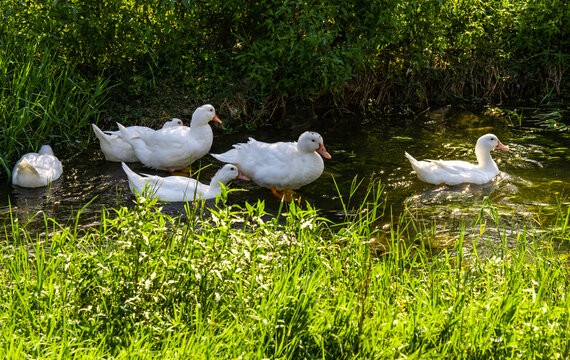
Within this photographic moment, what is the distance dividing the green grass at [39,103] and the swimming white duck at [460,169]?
3.73 metres

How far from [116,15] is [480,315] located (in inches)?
238

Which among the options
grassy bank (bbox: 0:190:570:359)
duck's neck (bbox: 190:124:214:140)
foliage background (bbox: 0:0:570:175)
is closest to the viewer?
grassy bank (bbox: 0:190:570:359)

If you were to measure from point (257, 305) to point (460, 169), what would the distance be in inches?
155

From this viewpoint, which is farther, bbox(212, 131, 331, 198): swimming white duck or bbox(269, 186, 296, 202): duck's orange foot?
bbox(269, 186, 296, 202): duck's orange foot

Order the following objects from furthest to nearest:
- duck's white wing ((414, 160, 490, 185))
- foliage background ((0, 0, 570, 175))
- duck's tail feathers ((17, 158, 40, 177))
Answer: foliage background ((0, 0, 570, 175)), duck's white wing ((414, 160, 490, 185)), duck's tail feathers ((17, 158, 40, 177))

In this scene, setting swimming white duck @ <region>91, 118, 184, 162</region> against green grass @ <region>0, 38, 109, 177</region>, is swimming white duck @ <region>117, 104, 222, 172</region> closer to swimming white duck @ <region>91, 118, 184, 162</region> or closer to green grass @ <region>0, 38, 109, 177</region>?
swimming white duck @ <region>91, 118, 184, 162</region>

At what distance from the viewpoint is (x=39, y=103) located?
7.20 metres

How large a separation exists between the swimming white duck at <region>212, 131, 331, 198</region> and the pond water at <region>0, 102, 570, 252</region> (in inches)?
8.8

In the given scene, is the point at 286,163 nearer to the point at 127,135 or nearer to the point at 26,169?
the point at 127,135

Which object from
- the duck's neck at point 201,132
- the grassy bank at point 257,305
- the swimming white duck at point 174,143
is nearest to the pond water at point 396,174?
the swimming white duck at point 174,143

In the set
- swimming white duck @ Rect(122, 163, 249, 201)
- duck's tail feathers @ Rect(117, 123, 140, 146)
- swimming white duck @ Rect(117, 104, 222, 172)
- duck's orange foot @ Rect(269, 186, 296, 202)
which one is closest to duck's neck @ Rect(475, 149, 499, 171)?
duck's orange foot @ Rect(269, 186, 296, 202)

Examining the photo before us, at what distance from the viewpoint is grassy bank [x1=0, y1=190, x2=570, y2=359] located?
3.27 metres

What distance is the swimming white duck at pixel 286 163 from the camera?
257 inches

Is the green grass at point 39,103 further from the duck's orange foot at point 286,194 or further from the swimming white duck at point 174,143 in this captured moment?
the duck's orange foot at point 286,194
